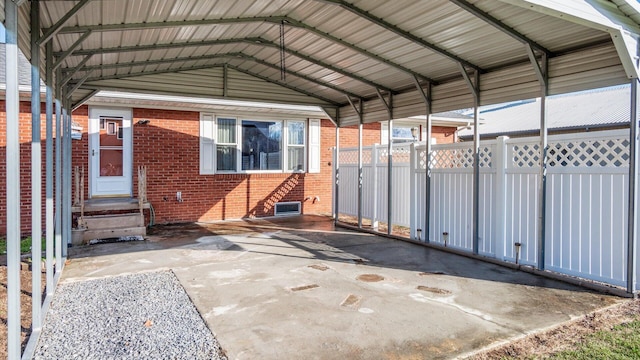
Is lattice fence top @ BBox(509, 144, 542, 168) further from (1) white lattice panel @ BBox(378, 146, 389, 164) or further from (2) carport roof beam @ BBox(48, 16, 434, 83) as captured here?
(1) white lattice panel @ BBox(378, 146, 389, 164)

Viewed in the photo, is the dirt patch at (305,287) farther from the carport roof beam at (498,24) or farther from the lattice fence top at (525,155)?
the carport roof beam at (498,24)

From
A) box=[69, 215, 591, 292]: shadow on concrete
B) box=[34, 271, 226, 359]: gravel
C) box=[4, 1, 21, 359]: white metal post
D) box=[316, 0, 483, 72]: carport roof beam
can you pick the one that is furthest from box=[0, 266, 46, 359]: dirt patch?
box=[316, 0, 483, 72]: carport roof beam

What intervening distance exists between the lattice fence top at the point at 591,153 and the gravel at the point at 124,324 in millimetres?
4613

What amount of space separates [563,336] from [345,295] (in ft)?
6.71

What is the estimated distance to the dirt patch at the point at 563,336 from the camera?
3.13 m

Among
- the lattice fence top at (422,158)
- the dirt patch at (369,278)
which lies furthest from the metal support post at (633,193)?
the lattice fence top at (422,158)

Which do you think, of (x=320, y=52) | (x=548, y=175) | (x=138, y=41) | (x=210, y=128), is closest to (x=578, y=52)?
(x=548, y=175)

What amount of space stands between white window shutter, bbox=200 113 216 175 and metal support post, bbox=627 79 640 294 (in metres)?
8.33

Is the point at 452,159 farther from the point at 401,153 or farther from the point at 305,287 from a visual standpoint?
the point at 305,287

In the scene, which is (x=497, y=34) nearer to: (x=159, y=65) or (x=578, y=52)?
(x=578, y=52)

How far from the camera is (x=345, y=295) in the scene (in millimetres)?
4500

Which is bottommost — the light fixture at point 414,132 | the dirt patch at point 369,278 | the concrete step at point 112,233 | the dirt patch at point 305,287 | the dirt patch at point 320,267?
the dirt patch at point 305,287

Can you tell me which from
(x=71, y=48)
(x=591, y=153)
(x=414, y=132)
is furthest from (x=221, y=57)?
(x=414, y=132)

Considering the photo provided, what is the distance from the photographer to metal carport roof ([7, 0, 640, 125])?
4441 millimetres
